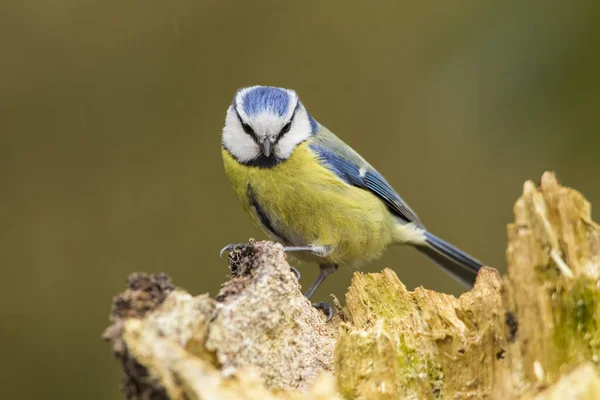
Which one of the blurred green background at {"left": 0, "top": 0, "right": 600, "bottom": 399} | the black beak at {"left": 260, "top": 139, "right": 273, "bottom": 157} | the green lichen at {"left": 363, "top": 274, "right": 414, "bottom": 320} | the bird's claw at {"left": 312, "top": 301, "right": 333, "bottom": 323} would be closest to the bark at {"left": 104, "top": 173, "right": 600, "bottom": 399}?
the green lichen at {"left": 363, "top": 274, "right": 414, "bottom": 320}

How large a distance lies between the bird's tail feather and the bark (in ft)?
4.56

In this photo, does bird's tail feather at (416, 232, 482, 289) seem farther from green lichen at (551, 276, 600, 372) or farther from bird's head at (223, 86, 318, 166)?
green lichen at (551, 276, 600, 372)

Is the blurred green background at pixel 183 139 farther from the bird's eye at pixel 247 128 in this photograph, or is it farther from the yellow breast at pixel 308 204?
the bird's eye at pixel 247 128

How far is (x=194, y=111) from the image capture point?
4.10 metres

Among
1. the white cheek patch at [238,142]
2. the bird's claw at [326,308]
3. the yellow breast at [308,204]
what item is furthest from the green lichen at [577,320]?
the white cheek patch at [238,142]

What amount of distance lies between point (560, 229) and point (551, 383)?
29 centimetres

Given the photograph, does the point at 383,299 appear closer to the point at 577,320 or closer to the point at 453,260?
the point at 577,320

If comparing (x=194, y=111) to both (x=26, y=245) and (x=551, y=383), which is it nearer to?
(x=26, y=245)

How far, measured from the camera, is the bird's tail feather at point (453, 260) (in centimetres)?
312

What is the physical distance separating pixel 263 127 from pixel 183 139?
157 centimetres

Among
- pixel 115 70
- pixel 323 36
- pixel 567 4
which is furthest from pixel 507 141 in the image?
pixel 115 70

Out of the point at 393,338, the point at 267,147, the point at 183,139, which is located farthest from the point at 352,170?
the point at 183,139

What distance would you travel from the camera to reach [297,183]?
2.65m

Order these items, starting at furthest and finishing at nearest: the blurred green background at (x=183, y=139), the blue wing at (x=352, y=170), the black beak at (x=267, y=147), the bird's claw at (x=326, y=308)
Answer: the blurred green background at (x=183, y=139)
the blue wing at (x=352, y=170)
the black beak at (x=267, y=147)
the bird's claw at (x=326, y=308)
